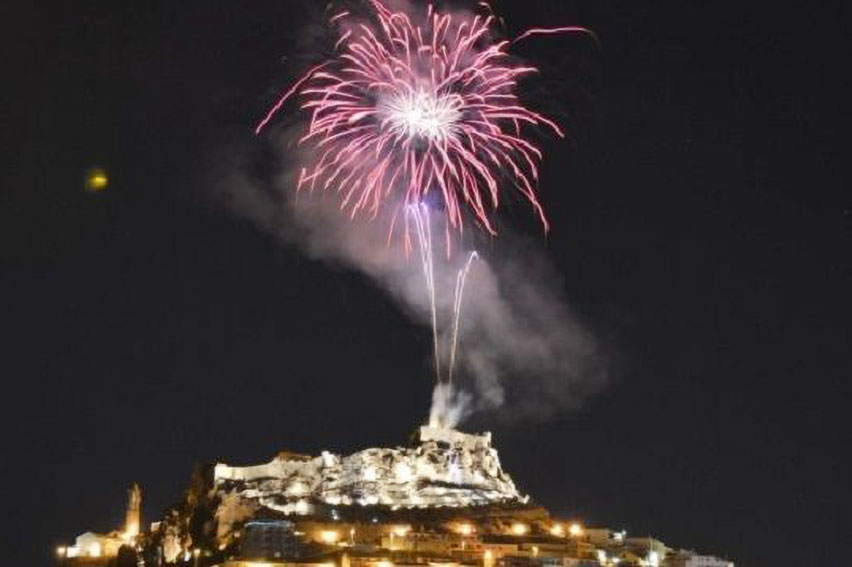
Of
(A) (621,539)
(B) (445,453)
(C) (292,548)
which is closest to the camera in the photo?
(C) (292,548)

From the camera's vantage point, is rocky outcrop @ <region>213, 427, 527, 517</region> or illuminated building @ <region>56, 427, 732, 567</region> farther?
rocky outcrop @ <region>213, 427, 527, 517</region>

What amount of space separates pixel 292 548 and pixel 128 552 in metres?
21.7

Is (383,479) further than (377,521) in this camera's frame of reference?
Yes

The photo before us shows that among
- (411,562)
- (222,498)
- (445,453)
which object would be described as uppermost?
(445,453)

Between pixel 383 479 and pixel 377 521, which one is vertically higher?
pixel 383 479

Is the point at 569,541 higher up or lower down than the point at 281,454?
Result: lower down

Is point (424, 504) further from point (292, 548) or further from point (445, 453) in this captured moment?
point (292, 548)

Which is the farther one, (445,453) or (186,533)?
(445,453)

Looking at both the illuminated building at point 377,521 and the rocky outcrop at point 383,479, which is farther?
the rocky outcrop at point 383,479

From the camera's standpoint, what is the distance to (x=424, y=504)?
Result: 77.2 metres

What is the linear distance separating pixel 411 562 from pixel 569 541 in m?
14.5

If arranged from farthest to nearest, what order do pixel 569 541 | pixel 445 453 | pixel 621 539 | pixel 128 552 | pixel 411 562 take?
pixel 445 453 < pixel 128 552 < pixel 621 539 < pixel 569 541 < pixel 411 562

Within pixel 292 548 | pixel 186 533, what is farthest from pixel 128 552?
pixel 292 548

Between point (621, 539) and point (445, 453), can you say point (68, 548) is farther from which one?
point (621, 539)
